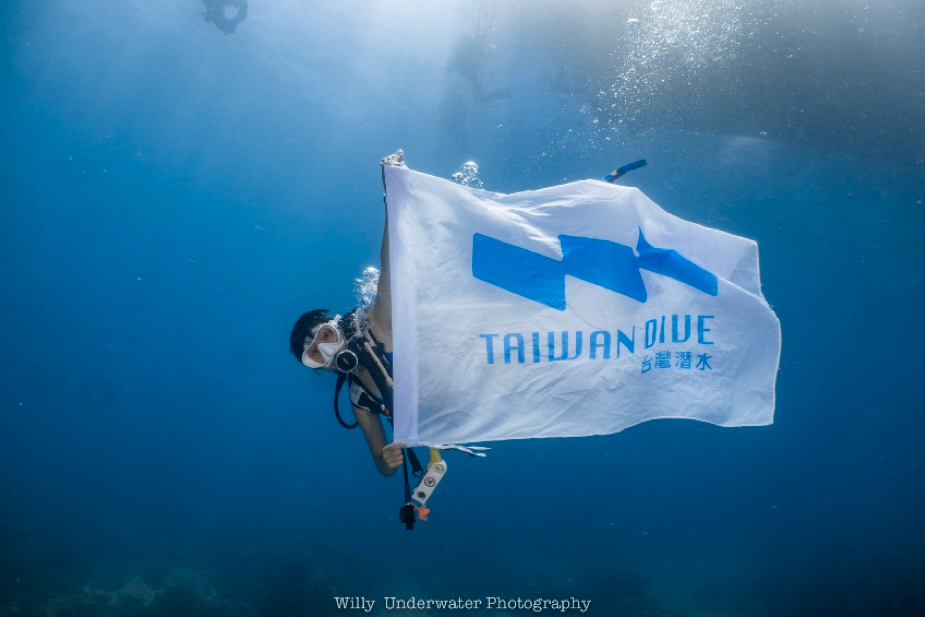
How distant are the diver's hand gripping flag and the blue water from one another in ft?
25.9

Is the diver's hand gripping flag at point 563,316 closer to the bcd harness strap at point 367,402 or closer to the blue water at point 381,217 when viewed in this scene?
the bcd harness strap at point 367,402

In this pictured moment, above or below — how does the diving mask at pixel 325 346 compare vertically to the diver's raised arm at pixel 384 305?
below

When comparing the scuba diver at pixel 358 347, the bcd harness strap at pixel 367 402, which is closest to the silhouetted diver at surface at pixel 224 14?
the scuba diver at pixel 358 347

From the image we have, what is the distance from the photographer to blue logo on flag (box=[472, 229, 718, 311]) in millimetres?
2834

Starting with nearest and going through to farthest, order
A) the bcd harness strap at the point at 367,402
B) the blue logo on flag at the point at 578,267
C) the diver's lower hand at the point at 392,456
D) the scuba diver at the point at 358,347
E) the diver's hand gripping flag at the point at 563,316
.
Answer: the diver's hand gripping flag at the point at 563,316 → the blue logo on flag at the point at 578,267 → the scuba diver at the point at 358,347 → the diver's lower hand at the point at 392,456 → the bcd harness strap at the point at 367,402

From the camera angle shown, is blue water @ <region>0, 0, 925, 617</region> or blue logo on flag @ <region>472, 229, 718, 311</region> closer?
blue logo on flag @ <region>472, 229, 718, 311</region>

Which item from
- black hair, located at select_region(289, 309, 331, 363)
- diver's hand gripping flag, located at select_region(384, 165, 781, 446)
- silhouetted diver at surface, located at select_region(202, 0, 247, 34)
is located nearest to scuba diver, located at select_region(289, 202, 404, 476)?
black hair, located at select_region(289, 309, 331, 363)

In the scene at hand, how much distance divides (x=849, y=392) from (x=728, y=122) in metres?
21.2

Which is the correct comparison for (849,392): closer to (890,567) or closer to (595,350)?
(890,567)

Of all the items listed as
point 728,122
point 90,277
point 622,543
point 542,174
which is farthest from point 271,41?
point 622,543

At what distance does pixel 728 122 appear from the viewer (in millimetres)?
11008

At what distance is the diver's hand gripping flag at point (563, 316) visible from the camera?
8.50 feet

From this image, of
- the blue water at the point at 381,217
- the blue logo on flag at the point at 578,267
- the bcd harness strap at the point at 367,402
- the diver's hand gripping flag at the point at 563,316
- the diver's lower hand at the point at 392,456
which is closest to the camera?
the diver's hand gripping flag at the point at 563,316

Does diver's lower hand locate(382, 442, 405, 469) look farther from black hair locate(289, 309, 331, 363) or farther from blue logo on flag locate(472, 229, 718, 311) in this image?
blue logo on flag locate(472, 229, 718, 311)
